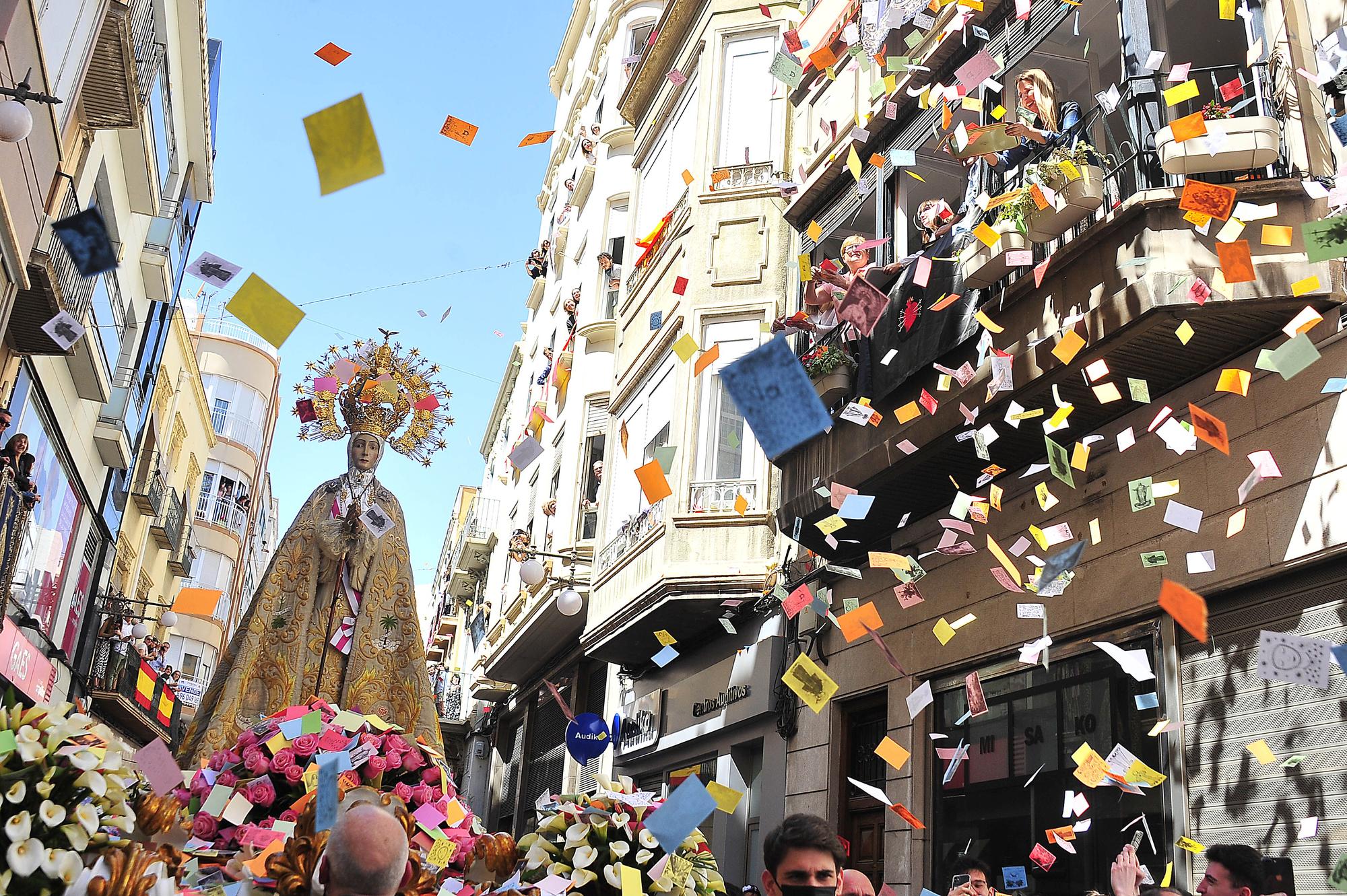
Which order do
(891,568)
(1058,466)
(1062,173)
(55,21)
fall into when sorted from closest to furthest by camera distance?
(1062,173) < (1058,466) < (891,568) < (55,21)

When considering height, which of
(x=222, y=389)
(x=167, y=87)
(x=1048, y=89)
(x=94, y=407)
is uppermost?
(x=222, y=389)

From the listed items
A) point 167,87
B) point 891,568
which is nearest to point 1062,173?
point 891,568

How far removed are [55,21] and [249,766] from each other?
9285mm

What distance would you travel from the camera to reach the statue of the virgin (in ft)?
16.7

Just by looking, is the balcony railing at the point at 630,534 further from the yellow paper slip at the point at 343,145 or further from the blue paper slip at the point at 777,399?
the yellow paper slip at the point at 343,145

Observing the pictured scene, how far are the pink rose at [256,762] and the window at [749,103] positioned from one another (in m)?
11.9

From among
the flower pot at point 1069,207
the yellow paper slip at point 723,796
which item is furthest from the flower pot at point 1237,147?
the yellow paper slip at point 723,796

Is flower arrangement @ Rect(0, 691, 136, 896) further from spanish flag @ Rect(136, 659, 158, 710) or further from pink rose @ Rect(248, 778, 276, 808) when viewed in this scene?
spanish flag @ Rect(136, 659, 158, 710)

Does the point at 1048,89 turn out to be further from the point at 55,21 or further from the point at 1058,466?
the point at 55,21

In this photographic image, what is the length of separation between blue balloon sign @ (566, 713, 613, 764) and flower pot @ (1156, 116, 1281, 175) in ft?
38.5

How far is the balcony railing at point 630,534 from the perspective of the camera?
13750 mm

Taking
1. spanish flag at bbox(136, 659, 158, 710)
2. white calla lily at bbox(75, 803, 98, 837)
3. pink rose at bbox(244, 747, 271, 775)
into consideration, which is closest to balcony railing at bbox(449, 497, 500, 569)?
spanish flag at bbox(136, 659, 158, 710)

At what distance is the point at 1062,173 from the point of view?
287 inches

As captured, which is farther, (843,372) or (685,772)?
(685,772)
